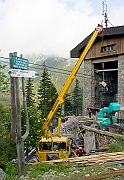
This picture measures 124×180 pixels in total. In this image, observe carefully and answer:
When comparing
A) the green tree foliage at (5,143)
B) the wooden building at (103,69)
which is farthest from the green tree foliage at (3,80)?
the wooden building at (103,69)

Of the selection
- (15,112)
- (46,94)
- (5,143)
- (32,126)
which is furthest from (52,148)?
(46,94)

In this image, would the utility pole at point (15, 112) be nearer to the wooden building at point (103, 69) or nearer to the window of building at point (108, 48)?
the wooden building at point (103, 69)

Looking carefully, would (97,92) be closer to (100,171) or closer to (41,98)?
(41,98)

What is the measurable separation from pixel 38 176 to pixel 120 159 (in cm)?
390

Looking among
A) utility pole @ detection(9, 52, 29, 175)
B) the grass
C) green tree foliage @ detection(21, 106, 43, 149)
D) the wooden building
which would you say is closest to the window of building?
the wooden building

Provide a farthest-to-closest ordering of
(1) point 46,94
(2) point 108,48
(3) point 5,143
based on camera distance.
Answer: (1) point 46,94, (2) point 108,48, (3) point 5,143

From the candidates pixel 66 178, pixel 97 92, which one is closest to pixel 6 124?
pixel 66 178

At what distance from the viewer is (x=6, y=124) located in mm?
12852

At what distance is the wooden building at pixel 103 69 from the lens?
29078 mm

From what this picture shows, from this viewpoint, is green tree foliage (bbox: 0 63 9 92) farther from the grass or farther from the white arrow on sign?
the white arrow on sign

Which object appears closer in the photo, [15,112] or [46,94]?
[15,112]

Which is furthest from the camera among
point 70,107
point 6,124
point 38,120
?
point 70,107

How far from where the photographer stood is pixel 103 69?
3272cm

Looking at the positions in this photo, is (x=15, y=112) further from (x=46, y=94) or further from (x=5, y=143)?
(x=46, y=94)
